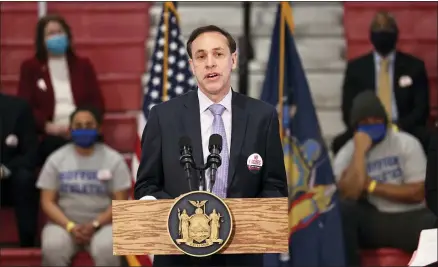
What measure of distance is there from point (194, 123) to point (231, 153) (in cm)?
17

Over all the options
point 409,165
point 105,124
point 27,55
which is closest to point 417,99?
point 409,165

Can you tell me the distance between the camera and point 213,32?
11.5 feet

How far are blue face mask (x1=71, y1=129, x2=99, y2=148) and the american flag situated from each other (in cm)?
28

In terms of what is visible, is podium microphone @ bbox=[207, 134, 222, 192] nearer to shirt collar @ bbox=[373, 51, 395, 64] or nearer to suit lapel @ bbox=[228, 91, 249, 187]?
suit lapel @ bbox=[228, 91, 249, 187]

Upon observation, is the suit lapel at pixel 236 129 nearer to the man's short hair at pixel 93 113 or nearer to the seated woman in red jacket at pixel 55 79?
→ the man's short hair at pixel 93 113

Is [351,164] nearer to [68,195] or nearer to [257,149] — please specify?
[68,195]

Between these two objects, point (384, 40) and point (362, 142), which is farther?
point (384, 40)

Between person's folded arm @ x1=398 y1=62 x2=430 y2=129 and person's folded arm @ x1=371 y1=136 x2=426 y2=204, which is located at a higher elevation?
person's folded arm @ x1=398 y1=62 x2=430 y2=129

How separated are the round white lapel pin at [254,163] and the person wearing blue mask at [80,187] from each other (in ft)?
9.15

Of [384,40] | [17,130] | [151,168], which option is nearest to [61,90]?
[17,130]

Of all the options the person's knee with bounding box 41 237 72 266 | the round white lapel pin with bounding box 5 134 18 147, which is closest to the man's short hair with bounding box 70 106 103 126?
the round white lapel pin with bounding box 5 134 18 147

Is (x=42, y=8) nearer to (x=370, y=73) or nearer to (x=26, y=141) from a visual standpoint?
(x=26, y=141)

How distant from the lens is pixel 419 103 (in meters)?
6.92

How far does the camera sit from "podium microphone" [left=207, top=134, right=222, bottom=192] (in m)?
3.36
